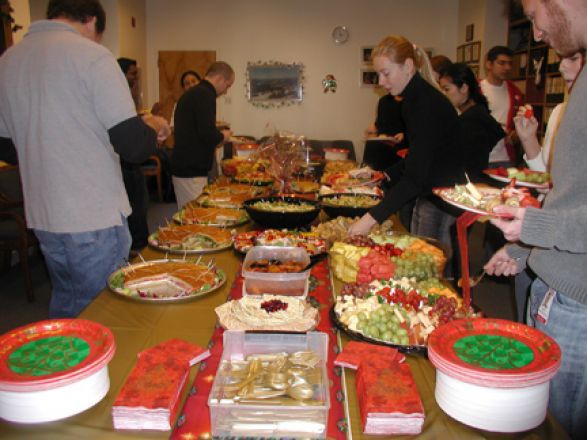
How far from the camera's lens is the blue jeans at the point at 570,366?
1377 millimetres

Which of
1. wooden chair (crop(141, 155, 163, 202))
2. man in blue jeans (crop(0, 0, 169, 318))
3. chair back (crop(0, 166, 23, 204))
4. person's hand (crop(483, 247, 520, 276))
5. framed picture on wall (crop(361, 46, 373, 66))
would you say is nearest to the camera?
person's hand (crop(483, 247, 520, 276))

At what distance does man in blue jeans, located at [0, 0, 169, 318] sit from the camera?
2.04 meters

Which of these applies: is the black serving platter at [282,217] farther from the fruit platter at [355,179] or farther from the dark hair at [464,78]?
the dark hair at [464,78]

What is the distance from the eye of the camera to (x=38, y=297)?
12.6 feet

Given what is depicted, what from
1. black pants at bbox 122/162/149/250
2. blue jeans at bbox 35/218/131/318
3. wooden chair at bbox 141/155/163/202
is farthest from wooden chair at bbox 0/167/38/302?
wooden chair at bbox 141/155/163/202

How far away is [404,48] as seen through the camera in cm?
238

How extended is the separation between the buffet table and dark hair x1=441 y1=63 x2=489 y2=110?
6.33ft

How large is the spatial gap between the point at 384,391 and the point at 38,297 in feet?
11.1

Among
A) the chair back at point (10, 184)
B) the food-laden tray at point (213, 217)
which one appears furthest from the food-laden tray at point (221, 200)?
the chair back at point (10, 184)

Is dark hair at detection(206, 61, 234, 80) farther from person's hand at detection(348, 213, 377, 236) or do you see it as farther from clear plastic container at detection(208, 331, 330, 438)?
clear plastic container at detection(208, 331, 330, 438)

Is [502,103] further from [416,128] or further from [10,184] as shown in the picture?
[10,184]

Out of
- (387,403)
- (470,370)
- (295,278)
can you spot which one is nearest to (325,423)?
(387,403)

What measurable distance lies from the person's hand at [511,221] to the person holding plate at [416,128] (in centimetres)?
94

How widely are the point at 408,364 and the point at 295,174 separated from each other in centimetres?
316
